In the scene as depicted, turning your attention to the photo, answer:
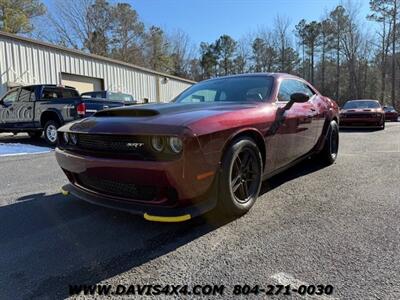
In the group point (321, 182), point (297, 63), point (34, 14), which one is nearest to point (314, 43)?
point (297, 63)

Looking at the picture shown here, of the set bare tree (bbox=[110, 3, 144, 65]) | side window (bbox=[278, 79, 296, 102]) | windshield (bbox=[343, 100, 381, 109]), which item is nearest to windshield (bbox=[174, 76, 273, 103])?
side window (bbox=[278, 79, 296, 102])

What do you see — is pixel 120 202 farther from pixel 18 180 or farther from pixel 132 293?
pixel 18 180

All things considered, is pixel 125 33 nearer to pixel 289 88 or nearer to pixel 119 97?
pixel 119 97

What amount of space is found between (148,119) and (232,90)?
167cm

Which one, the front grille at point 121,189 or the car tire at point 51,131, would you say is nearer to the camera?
the front grille at point 121,189

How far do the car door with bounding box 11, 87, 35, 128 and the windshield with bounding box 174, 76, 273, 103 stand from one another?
264 inches

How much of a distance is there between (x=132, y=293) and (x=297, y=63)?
5794 cm

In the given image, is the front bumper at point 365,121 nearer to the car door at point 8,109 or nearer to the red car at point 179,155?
the red car at point 179,155

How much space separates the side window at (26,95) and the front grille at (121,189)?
754 cm

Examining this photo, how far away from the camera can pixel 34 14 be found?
33219 millimetres

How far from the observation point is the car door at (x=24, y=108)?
956 cm

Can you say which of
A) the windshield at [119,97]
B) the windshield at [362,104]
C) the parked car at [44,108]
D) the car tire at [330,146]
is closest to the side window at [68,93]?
the parked car at [44,108]

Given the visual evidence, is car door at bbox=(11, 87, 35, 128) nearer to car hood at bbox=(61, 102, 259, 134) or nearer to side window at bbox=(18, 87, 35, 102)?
side window at bbox=(18, 87, 35, 102)

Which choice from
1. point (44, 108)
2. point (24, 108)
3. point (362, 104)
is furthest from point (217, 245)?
point (362, 104)
